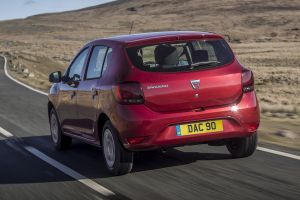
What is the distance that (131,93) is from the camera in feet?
24.6

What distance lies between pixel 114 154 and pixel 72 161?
147 centimetres

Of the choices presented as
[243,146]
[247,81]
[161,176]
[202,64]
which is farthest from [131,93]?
[243,146]

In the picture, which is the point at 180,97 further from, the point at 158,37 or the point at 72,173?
the point at 72,173

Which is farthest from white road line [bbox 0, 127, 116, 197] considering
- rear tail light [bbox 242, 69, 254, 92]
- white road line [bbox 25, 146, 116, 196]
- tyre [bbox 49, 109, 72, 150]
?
rear tail light [bbox 242, 69, 254, 92]

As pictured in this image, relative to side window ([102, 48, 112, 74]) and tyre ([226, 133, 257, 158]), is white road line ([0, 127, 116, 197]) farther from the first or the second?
tyre ([226, 133, 257, 158])

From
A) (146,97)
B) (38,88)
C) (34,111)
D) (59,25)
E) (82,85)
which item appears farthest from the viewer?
(59,25)

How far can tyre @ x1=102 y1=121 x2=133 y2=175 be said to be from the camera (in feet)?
25.7

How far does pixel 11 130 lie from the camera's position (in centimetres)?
1281

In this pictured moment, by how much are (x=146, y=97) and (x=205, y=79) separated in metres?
0.71

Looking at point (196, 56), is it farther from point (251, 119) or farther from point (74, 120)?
point (74, 120)

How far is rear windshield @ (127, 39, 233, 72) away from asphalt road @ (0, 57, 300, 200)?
125 cm

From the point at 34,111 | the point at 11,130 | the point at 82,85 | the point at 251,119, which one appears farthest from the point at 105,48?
the point at 34,111

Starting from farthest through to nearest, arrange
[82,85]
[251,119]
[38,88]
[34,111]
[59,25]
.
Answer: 1. [59,25]
2. [38,88]
3. [34,111]
4. [82,85]
5. [251,119]

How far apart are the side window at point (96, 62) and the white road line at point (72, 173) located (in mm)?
1216
